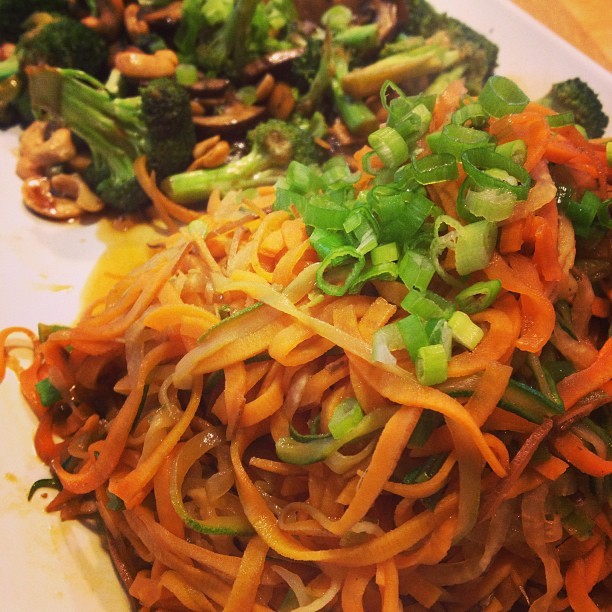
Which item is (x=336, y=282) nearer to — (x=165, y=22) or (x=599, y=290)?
(x=599, y=290)

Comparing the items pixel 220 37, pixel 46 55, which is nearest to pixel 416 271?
pixel 220 37

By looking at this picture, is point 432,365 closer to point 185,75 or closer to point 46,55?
point 185,75

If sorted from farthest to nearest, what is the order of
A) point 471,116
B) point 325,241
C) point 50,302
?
point 50,302 < point 471,116 < point 325,241

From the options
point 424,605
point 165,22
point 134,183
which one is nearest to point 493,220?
point 424,605

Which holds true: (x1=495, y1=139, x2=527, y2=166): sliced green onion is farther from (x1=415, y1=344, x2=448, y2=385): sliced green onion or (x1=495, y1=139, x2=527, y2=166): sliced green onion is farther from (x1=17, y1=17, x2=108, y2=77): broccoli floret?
(x1=17, y1=17, x2=108, y2=77): broccoli floret

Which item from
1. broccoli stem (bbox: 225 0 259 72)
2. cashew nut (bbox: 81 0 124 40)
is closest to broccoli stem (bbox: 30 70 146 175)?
→ cashew nut (bbox: 81 0 124 40)
